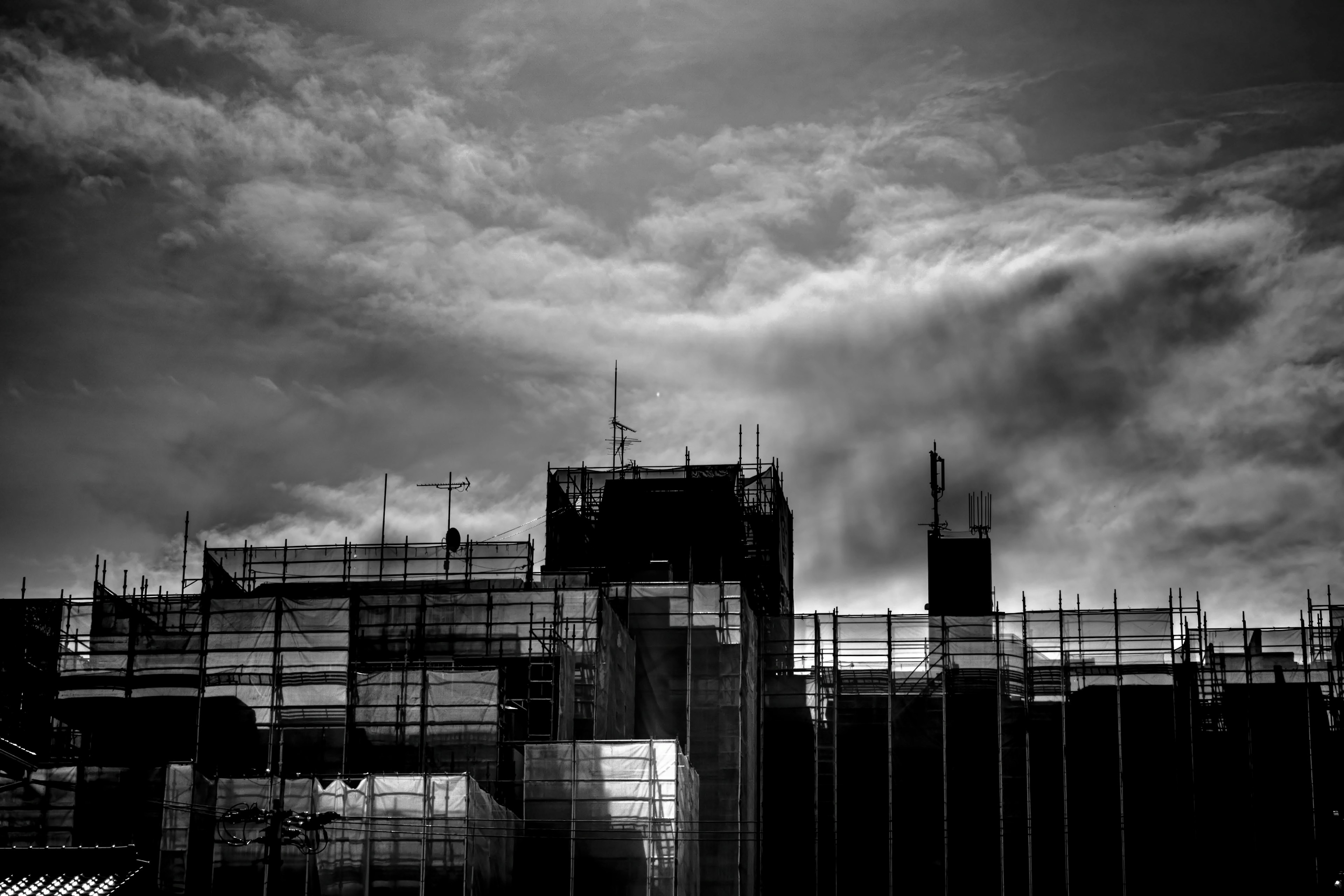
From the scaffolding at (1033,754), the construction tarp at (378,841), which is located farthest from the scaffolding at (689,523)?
the construction tarp at (378,841)

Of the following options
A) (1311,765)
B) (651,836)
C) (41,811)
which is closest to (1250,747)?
(1311,765)

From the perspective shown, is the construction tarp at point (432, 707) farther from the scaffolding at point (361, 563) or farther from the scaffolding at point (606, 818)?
the scaffolding at point (361, 563)

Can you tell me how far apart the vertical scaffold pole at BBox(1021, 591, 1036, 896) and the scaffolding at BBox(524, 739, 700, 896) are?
1398 cm

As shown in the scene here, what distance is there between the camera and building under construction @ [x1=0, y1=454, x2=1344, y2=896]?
50.8 m

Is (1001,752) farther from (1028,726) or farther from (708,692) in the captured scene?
(708,692)

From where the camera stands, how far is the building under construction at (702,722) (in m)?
50.8

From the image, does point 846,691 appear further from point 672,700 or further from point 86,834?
point 86,834

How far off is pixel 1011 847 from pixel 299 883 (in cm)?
2388

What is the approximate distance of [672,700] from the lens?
61.4 meters

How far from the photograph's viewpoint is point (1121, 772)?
60.7m

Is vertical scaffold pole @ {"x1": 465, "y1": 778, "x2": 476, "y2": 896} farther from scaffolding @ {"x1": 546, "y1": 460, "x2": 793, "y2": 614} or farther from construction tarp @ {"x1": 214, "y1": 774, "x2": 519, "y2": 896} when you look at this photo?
scaffolding @ {"x1": 546, "y1": 460, "x2": 793, "y2": 614}

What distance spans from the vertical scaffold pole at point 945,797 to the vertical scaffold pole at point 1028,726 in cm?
235

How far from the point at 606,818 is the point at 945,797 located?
14683 mm

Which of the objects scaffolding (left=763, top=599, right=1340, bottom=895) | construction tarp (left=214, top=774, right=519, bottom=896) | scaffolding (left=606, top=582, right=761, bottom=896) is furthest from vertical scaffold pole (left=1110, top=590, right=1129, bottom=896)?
construction tarp (left=214, top=774, right=519, bottom=896)
